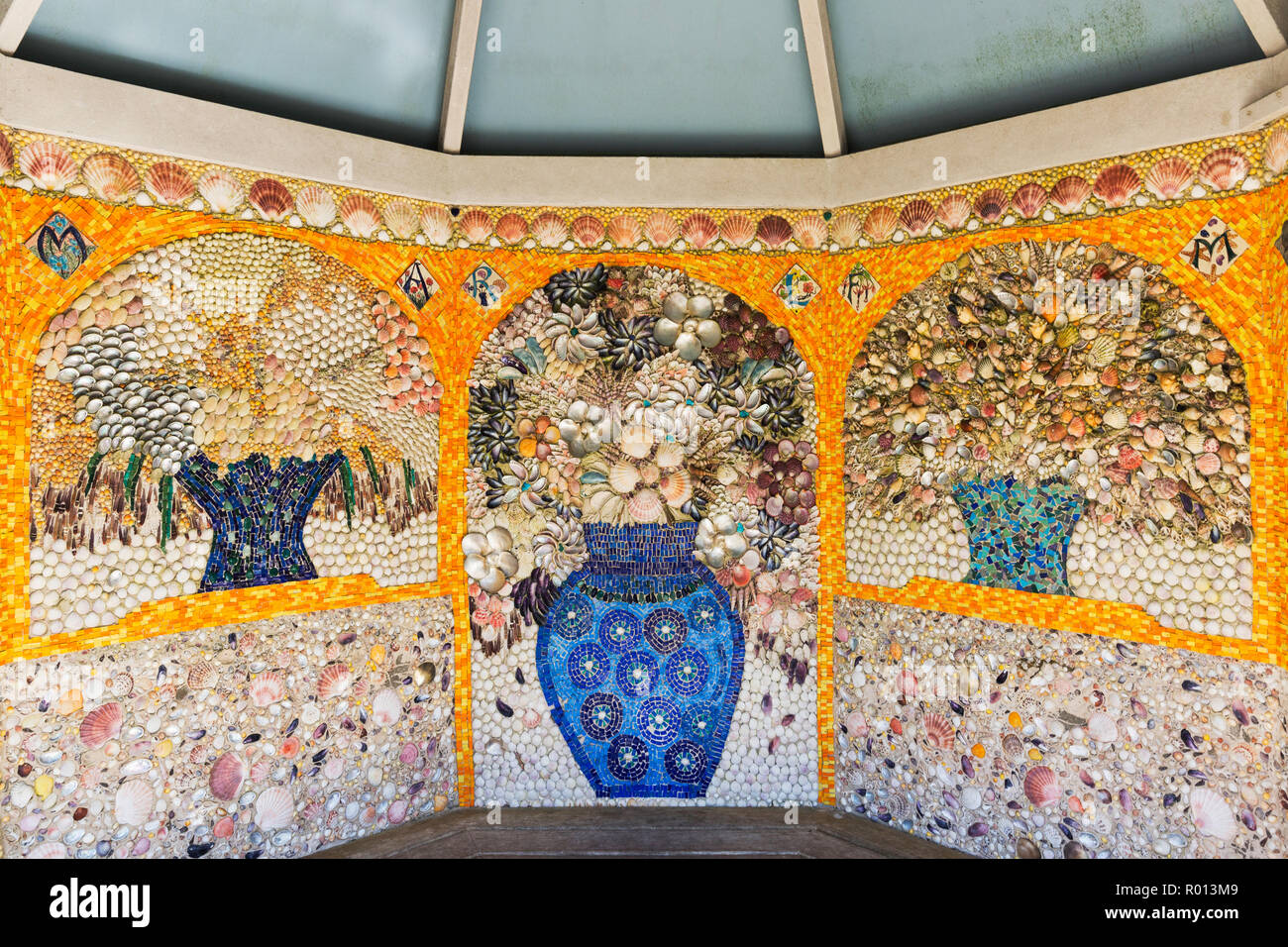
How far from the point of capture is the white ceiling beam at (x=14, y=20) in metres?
3.09

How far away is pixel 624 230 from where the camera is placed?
4.44 metres

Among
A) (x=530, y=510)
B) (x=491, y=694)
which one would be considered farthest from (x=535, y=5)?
(x=491, y=694)

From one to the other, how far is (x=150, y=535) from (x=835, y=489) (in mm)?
3749

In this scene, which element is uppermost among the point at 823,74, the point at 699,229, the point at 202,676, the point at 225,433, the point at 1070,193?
the point at 823,74

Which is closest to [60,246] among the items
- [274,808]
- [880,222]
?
[274,808]

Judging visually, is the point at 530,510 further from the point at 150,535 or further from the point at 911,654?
the point at 911,654

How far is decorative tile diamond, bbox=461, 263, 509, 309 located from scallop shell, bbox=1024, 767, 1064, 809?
4.03 meters

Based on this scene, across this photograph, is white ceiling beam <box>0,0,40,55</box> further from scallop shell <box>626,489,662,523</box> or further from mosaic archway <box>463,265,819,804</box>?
scallop shell <box>626,489,662,523</box>

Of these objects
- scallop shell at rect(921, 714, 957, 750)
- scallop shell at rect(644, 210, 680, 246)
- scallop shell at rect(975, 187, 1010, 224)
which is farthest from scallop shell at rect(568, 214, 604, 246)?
scallop shell at rect(921, 714, 957, 750)

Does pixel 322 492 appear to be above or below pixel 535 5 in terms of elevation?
below

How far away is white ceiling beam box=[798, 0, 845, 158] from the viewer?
13.3 feet

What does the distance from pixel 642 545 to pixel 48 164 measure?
3.52m

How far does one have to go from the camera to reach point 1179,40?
343cm

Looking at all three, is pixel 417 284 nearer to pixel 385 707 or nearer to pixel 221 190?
pixel 221 190
